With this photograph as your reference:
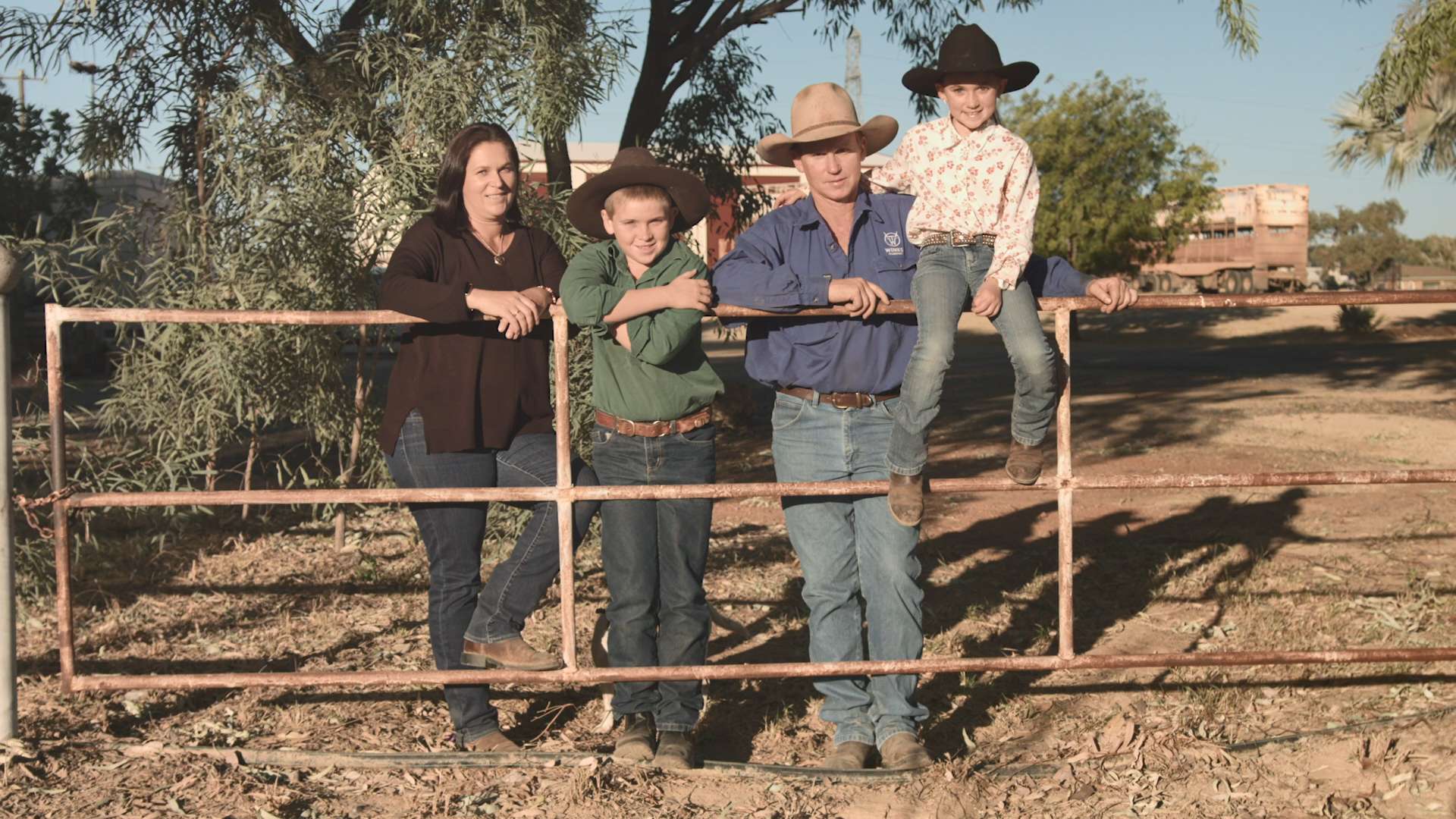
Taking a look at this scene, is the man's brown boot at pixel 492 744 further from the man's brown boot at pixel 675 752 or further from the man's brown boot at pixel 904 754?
the man's brown boot at pixel 904 754

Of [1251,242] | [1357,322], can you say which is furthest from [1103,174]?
A: [1251,242]

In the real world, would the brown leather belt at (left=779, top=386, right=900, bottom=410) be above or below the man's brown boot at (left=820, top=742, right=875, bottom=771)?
above

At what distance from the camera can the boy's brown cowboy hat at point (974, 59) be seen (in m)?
3.64

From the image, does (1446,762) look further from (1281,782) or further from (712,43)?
(712,43)

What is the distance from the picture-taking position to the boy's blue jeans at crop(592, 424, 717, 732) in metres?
3.75

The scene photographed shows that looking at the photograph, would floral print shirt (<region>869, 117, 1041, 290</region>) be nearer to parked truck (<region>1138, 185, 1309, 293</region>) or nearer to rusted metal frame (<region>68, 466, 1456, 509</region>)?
rusted metal frame (<region>68, 466, 1456, 509</region>)

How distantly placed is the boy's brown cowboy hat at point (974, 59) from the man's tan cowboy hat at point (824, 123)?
22 centimetres

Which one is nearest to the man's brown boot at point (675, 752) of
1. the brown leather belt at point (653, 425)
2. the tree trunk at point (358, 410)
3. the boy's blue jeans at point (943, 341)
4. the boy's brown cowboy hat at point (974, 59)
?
the brown leather belt at point (653, 425)

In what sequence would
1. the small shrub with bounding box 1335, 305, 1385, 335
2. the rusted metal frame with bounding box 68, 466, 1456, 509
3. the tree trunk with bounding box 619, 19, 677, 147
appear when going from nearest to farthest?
the rusted metal frame with bounding box 68, 466, 1456, 509, the tree trunk with bounding box 619, 19, 677, 147, the small shrub with bounding box 1335, 305, 1385, 335

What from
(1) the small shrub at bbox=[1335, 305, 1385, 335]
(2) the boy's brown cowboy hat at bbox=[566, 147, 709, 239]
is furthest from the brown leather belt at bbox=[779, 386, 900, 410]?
(1) the small shrub at bbox=[1335, 305, 1385, 335]

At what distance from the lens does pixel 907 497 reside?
11.8ft

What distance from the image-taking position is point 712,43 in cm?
1068

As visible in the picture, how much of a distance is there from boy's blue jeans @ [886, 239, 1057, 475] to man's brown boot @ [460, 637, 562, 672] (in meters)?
1.19

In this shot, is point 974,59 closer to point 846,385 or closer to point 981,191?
point 981,191
